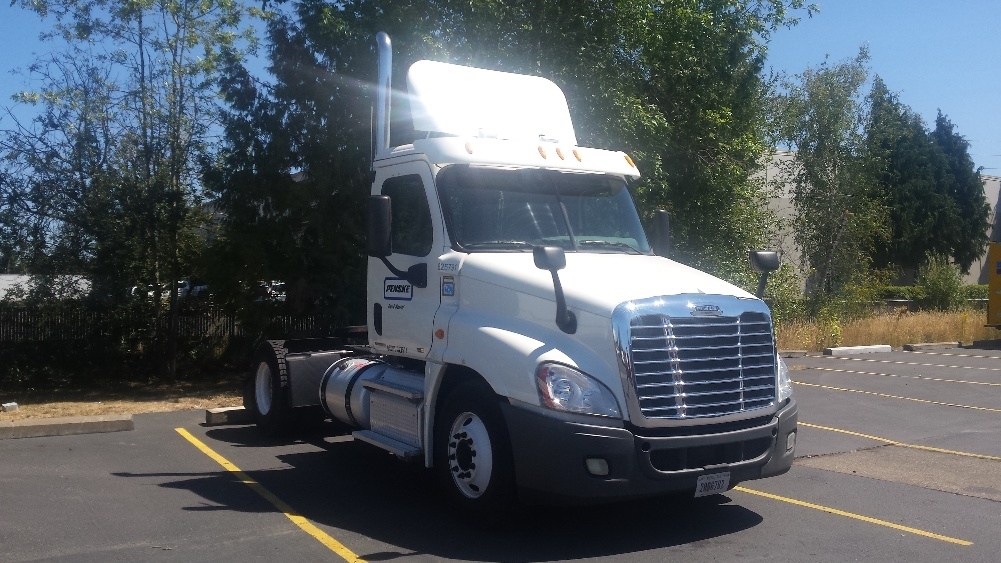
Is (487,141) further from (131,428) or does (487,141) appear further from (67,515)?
(131,428)

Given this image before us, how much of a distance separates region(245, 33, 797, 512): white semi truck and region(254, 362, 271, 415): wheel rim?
6.81ft

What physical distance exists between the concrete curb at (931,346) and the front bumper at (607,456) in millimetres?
18821

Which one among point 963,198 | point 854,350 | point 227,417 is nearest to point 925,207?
point 963,198

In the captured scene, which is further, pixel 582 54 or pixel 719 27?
pixel 719 27

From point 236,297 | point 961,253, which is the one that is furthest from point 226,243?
point 961,253

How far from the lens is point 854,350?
71.6ft

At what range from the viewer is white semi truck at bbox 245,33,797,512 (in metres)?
6.40

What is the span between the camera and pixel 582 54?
53.1 feet

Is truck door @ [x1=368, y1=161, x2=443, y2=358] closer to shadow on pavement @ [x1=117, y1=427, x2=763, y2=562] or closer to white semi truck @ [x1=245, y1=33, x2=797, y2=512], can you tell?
white semi truck @ [x1=245, y1=33, x2=797, y2=512]

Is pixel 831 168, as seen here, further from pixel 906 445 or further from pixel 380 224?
pixel 380 224

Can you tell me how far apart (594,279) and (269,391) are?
17.9 ft

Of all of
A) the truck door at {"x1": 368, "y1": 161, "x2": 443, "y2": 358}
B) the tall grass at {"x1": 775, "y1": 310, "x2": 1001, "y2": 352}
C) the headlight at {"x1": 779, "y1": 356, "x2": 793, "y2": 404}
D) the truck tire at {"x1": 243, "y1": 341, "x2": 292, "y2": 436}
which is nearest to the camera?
the headlight at {"x1": 779, "y1": 356, "x2": 793, "y2": 404}

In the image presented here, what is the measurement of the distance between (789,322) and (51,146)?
1834cm

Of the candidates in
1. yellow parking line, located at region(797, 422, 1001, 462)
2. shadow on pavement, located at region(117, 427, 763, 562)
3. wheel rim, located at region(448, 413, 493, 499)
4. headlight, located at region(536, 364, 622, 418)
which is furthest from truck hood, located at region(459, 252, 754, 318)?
yellow parking line, located at region(797, 422, 1001, 462)
